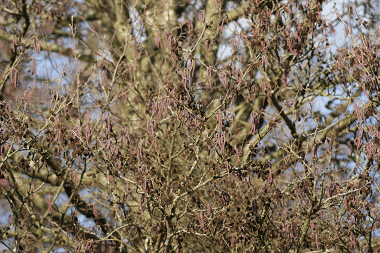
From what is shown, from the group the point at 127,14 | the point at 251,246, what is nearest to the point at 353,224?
the point at 251,246

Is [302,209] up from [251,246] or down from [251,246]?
up

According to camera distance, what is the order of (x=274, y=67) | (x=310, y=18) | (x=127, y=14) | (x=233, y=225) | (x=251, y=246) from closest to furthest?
(x=233, y=225) → (x=251, y=246) → (x=310, y=18) → (x=274, y=67) → (x=127, y=14)

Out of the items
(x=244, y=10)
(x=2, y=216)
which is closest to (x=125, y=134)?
(x=244, y=10)

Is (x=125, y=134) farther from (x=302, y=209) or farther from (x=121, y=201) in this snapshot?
(x=302, y=209)

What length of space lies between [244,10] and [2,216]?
7993mm

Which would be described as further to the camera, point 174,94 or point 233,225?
point 233,225

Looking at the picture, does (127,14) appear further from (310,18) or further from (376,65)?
(376,65)

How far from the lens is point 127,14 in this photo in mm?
11609

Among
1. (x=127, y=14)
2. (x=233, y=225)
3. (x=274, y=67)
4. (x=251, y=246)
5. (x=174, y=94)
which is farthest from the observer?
(x=127, y=14)

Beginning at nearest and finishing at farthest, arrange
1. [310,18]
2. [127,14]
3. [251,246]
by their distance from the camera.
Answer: [251,246] → [310,18] → [127,14]

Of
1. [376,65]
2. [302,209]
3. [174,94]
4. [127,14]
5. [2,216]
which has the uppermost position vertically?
[127,14]

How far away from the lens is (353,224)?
5.90 meters

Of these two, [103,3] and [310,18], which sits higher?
[103,3]

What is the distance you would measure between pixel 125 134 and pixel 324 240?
3.19 meters
